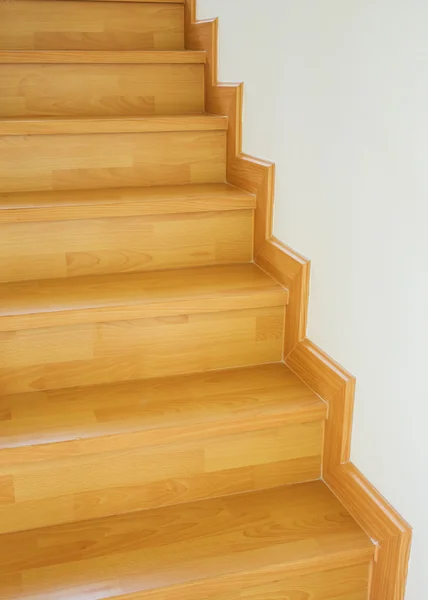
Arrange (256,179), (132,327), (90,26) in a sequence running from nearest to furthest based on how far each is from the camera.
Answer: (132,327)
(256,179)
(90,26)

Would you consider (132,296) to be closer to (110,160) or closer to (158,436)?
(158,436)

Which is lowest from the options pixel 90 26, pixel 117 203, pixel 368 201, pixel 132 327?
pixel 132 327

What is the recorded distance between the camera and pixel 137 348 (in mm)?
1594

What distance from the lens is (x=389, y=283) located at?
4.02ft

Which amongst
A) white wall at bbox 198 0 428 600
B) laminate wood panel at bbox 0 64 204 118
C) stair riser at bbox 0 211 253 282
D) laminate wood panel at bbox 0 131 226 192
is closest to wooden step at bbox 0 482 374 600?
white wall at bbox 198 0 428 600

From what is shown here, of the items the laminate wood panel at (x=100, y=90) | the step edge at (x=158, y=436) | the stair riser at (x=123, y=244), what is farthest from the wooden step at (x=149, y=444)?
the laminate wood panel at (x=100, y=90)

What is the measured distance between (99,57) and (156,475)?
132 cm

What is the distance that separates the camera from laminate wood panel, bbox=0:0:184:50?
219cm

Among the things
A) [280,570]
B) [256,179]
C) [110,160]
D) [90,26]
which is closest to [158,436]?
[280,570]

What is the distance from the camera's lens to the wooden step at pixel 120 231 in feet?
5.54

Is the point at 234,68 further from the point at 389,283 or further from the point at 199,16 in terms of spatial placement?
the point at 389,283

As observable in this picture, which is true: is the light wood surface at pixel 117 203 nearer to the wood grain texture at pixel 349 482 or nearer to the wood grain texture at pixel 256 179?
the wood grain texture at pixel 256 179

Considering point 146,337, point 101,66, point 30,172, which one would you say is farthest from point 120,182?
point 146,337

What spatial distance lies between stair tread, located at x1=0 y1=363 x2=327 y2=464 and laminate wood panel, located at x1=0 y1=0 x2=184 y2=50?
50.8 inches
